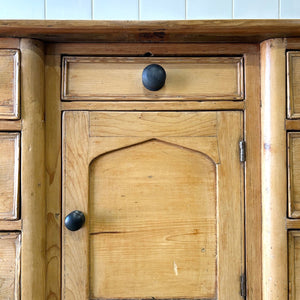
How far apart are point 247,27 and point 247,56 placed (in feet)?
0.28

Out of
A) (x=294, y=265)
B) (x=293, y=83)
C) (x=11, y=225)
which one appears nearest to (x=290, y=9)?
(x=293, y=83)

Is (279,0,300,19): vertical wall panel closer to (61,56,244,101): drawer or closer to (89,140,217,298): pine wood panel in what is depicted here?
(61,56,244,101): drawer

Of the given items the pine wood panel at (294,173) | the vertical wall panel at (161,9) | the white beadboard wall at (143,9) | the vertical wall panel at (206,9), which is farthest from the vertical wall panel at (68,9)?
the pine wood panel at (294,173)

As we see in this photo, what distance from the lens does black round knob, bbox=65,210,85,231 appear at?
27.6 inches

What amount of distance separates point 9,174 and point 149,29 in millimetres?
416

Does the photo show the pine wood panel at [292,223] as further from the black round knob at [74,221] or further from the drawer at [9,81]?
the drawer at [9,81]

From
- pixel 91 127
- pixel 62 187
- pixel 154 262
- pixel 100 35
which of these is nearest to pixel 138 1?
pixel 100 35

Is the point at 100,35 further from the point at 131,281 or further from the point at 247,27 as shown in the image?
the point at 131,281

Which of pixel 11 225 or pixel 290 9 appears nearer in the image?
pixel 11 225

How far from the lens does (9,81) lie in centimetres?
72

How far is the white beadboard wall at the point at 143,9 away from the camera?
1.14 meters

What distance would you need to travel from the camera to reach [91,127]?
74cm

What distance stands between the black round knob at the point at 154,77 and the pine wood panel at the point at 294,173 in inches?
11.6

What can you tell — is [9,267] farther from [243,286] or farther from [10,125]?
[243,286]
